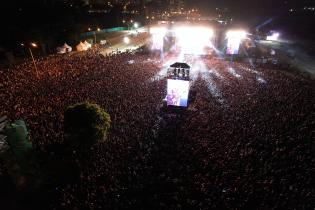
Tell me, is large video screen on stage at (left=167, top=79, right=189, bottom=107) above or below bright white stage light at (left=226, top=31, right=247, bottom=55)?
below

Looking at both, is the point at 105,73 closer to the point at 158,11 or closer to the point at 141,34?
the point at 141,34

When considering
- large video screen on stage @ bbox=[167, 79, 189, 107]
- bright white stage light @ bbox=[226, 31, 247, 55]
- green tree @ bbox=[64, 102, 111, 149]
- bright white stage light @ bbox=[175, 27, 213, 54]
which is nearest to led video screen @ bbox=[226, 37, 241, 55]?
bright white stage light @ bbox=[226, 31, 247, 55]

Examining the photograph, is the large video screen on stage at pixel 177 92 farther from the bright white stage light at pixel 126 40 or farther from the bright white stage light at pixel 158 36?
the bright white stage light at pixel 126 40

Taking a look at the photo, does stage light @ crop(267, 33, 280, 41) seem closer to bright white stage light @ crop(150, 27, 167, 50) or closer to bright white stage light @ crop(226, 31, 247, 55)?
bright white stage light @ crop(226, 31, 247, 55)

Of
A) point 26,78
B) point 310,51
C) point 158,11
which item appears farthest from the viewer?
point 158,11

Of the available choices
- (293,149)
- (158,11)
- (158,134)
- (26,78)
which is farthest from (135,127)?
(158,11)

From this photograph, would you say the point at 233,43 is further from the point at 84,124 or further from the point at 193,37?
the point at 84,124

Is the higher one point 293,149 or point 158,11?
point 158,11
